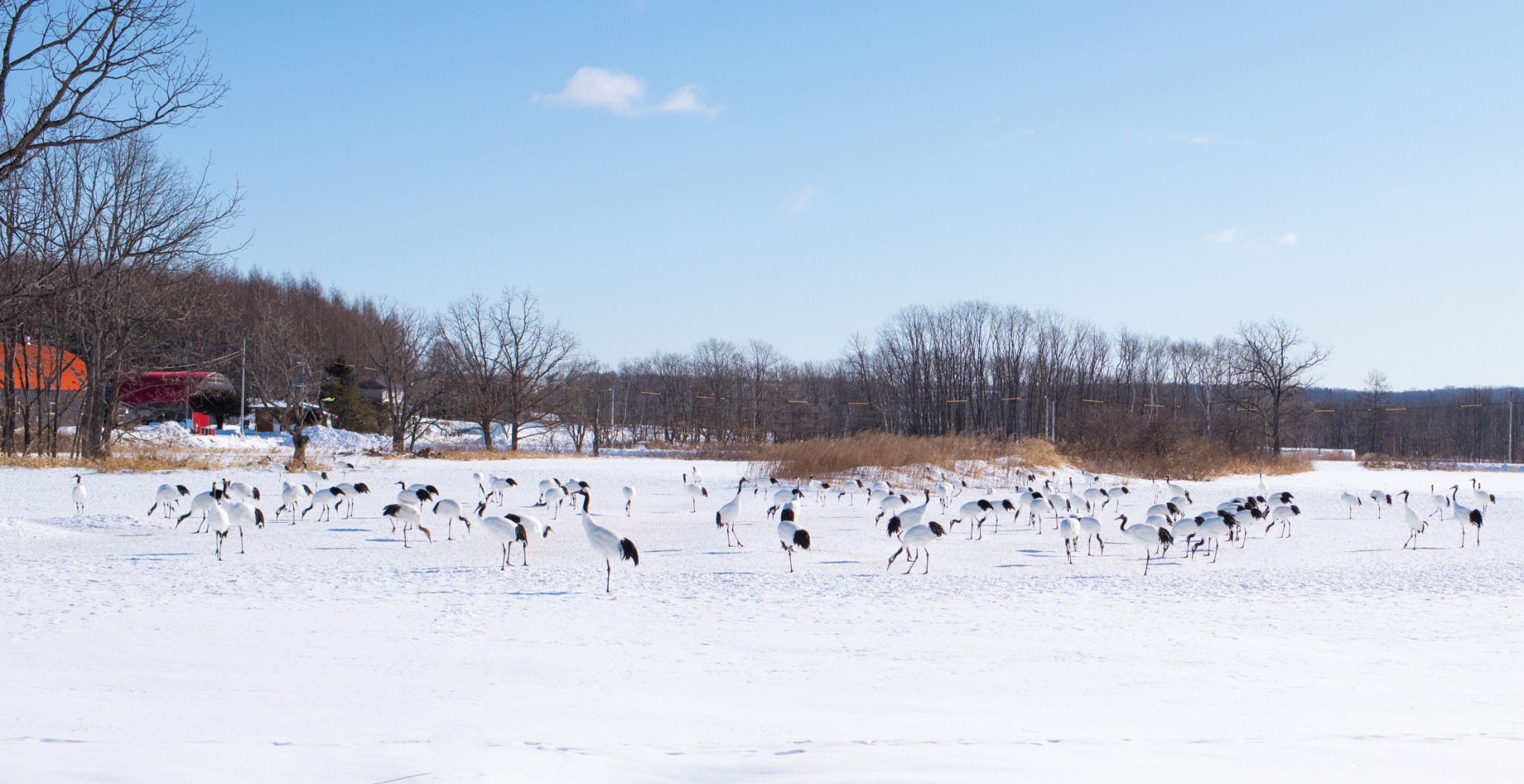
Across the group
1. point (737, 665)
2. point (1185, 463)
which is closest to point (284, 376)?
point (1185, 463)

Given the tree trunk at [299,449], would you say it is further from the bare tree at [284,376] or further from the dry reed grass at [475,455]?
the dry reed grass at [475,455]

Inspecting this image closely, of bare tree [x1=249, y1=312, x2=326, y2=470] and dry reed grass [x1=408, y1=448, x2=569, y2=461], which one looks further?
dry reed grass [x1=408, y1=448, x2=569, y2=461]

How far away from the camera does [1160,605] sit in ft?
31.1

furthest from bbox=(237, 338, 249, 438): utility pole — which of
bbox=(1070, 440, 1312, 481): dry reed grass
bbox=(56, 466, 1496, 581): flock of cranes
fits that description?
bbox=(1070, 440, 1312, 481): dry reed grass

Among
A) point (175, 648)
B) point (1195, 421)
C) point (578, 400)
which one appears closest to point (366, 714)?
point (175, 648)

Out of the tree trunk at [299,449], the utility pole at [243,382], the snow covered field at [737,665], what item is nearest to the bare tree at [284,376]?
the tree trunk at [299,449]

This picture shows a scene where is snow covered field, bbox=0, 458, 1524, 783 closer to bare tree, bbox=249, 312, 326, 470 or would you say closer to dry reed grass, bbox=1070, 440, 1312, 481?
bare tree, bbox=249, 312, 326, 470

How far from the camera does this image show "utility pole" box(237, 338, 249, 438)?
140 feet

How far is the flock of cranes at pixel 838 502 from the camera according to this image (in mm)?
11805

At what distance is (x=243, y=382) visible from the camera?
4453 centimetres

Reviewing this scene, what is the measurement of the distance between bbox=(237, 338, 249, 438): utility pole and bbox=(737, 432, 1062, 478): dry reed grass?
1747 centimetres

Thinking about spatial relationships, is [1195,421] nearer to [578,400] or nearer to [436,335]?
[578,400]

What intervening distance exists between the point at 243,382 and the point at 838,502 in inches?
1315

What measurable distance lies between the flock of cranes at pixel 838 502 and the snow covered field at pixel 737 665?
0.44m
